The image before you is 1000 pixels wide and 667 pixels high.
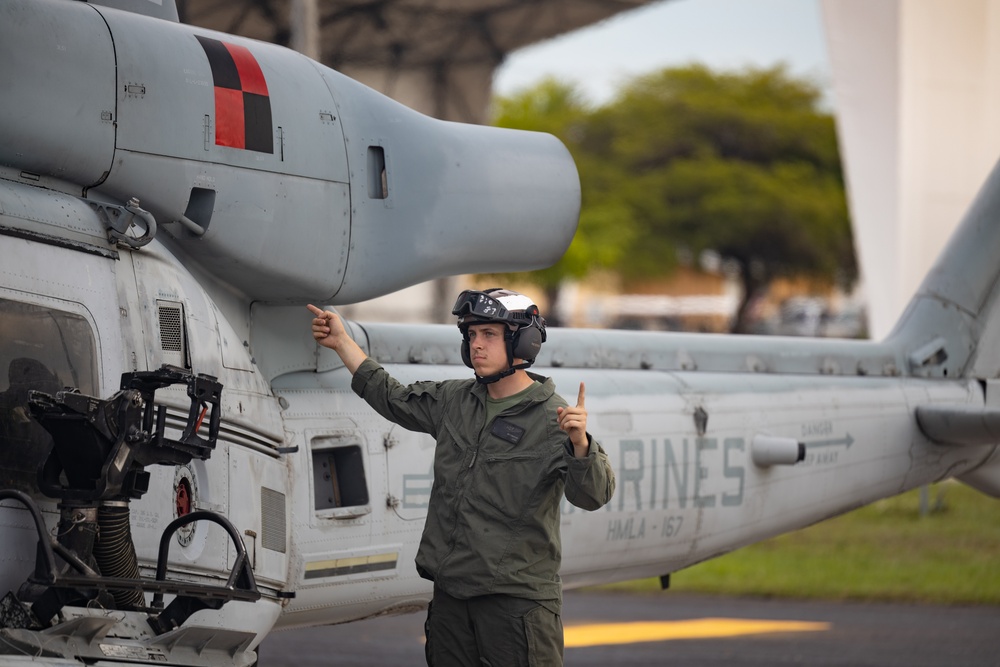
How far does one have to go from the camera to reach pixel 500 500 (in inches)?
165

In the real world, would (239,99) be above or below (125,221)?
above

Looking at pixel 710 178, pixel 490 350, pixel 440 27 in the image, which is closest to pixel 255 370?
pixel 490 350

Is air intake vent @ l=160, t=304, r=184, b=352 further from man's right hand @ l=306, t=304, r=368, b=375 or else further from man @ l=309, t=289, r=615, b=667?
man @ l=309, t=289, r=615, b=667

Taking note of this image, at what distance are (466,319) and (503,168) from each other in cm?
155

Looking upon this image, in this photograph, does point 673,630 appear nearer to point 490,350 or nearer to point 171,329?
point 490,350

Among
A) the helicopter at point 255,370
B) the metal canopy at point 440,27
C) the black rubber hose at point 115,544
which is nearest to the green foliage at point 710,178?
the metal canopy at point 440,27

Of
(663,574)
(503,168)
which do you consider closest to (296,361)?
(503,168)

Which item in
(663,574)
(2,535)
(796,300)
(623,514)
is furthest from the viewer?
(796,300)

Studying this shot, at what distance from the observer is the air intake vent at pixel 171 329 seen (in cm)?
450

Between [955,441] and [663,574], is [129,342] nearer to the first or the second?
[663,574]

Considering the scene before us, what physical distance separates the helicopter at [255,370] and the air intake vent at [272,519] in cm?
1

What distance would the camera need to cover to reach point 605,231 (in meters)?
48.4

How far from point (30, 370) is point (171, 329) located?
62cm

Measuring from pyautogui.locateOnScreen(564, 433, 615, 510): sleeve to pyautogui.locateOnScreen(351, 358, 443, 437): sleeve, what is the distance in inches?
26.7
